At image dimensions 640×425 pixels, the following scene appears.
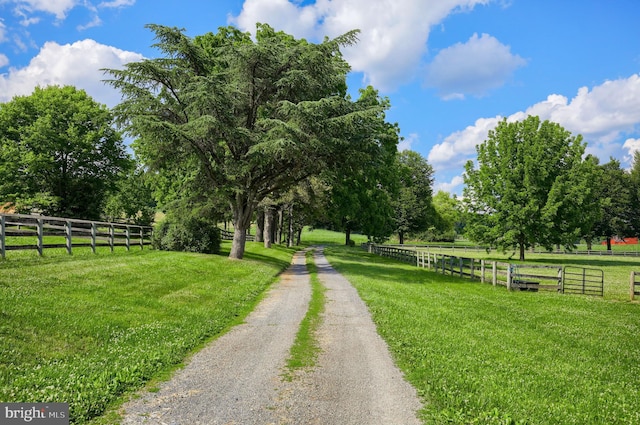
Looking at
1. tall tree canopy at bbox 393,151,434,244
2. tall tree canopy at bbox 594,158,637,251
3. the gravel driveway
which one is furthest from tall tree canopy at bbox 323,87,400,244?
tall tree canopy at bbox 594,158,637,251

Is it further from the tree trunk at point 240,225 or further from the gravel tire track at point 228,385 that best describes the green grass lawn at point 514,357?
the tree trunk at point 240,225

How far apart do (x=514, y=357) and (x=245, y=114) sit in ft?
78.7

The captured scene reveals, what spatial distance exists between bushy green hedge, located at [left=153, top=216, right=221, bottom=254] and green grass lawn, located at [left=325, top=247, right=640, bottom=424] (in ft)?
46.5

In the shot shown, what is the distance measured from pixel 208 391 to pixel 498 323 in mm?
9041

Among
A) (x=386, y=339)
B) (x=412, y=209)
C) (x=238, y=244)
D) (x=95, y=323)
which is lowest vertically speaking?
(x=386, y=339)

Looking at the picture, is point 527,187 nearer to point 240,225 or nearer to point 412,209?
point 240,225

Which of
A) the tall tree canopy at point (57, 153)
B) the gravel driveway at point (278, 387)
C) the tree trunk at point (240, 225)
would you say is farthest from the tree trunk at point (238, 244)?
the tall tree canopy at point (57, 153)

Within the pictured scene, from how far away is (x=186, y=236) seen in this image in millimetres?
26859

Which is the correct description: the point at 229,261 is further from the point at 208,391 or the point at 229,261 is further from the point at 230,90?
the point at 208,391

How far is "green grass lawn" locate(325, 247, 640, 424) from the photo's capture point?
19.6 ft

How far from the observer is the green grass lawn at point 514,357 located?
5.98 meters

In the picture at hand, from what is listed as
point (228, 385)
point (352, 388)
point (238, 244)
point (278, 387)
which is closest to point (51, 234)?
point (238, 244)

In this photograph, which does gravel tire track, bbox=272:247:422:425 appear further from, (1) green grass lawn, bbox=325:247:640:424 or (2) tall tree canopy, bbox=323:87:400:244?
(2) tall tree canopy, bbox=323:87:400:244

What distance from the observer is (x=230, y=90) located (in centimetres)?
2430
